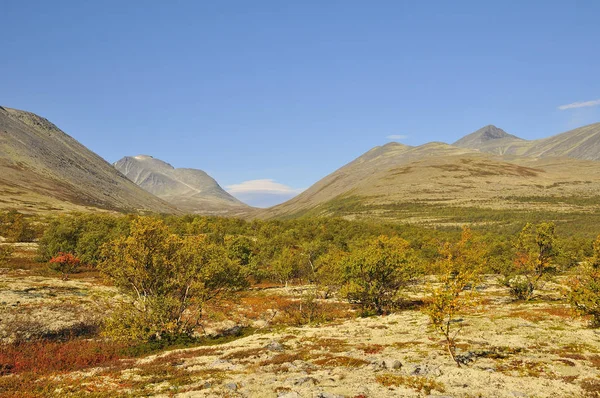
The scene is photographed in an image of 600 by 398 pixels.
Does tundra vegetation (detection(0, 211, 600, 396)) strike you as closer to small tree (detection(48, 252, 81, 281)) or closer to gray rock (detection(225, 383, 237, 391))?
gray rock (detection(225, 383, 237, 391))

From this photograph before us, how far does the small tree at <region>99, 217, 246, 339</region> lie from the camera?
115 feet

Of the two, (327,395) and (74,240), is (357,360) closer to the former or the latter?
(327,395)

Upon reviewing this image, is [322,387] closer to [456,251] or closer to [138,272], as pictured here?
[138,272]

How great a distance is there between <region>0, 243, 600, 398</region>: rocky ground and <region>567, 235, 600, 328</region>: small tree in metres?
1.84

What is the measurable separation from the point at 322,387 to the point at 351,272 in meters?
35.5

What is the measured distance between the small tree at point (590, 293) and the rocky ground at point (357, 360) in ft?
6.03

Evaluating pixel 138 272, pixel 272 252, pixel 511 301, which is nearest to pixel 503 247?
pixel 511 301

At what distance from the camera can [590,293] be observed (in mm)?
33062

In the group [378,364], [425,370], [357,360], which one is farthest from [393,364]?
[357,360]

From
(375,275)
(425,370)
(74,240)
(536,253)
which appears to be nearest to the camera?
(425,370)

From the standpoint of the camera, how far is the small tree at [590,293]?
33344 millimetres

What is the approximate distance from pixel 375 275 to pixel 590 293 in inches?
1033

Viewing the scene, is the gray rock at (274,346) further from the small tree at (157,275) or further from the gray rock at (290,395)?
the gray rock at (290,395)

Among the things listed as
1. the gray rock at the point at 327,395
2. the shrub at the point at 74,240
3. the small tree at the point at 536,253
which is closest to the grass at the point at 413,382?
the gray rock at the point at 327,395
